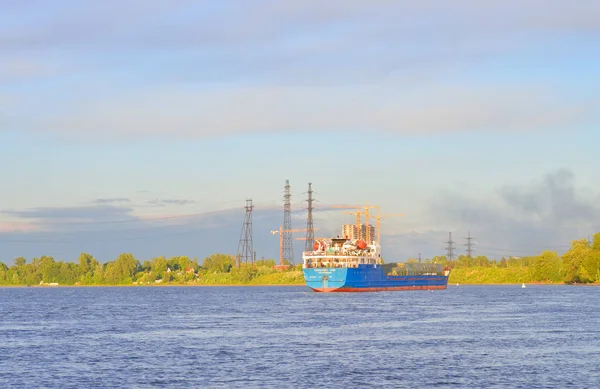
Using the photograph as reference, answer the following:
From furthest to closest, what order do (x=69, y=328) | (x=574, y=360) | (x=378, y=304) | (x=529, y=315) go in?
(x=378, y=304), (x=529, y=315), (x=69, y=328), (x=574, y=360)

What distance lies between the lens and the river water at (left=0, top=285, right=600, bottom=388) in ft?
209

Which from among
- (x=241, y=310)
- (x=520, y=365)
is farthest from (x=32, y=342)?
(x=241, y=310)

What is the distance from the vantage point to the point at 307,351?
81125mm

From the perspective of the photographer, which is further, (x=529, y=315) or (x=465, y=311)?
(x=465, y=311)

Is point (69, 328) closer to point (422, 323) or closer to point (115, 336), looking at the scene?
point (115, 336)

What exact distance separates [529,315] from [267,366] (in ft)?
228

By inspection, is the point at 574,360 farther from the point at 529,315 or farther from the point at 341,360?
the point at 529,315

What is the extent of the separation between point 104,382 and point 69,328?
170 ft

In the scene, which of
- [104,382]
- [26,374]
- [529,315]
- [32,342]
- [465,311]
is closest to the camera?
[104,382]

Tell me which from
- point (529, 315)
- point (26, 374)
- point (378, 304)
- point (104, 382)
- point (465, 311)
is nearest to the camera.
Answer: point (104, 382)

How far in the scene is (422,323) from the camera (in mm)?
114125

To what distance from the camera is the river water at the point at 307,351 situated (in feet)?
209

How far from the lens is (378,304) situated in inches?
6476

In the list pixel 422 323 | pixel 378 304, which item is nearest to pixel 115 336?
pixel 422 323
